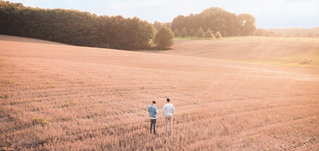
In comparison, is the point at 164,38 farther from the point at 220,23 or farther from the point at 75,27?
the point at 220,23

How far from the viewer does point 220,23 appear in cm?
12912

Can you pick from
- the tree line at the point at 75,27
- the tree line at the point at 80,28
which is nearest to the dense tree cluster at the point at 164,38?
the tree line at the point at 80,28

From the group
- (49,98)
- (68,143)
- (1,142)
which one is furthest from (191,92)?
(1,142)

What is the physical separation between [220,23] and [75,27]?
88.6 metres

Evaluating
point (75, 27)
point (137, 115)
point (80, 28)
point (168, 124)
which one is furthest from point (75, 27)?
point (168, 124)

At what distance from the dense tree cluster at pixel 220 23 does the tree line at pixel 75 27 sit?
56537 millimetres

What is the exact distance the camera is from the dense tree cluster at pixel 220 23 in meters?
130

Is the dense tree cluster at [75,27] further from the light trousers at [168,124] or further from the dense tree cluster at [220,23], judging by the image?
the light trousers at [168,124]

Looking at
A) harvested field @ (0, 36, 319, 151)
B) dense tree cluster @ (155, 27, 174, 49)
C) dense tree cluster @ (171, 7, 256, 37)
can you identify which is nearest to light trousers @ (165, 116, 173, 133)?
harvested field @ (0, 36, 319, 151)

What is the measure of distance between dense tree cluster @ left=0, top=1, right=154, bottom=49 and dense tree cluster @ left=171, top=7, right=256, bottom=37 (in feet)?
186

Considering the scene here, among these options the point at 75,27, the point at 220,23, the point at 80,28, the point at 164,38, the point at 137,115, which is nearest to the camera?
the point at 137,115

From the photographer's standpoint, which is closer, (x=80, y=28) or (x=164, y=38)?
(x=80, y=28)

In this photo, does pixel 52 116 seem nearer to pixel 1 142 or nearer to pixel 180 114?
pixel 1 142

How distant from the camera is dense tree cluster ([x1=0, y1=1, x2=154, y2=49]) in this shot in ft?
219
